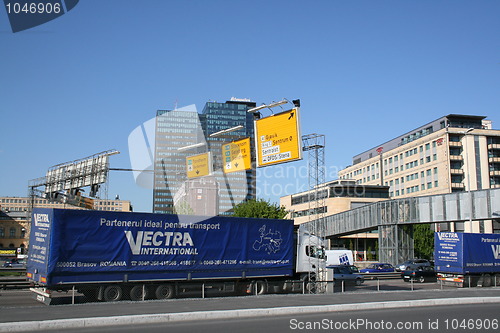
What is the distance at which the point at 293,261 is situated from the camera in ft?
87.5

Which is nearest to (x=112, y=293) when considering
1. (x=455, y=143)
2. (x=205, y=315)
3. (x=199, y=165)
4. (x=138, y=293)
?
(x=138, y=293)

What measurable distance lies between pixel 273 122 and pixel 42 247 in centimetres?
1288

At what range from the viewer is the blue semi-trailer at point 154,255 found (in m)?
19.6

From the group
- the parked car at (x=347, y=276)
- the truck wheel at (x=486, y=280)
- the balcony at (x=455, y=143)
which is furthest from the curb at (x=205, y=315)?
the balcony at (x=455, y=143)

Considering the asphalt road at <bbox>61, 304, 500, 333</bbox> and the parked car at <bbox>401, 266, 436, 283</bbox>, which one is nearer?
the asphalt road at <bbox>61, 304, 500, 333</bbox>

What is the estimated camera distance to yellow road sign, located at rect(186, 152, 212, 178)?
35312 millimetres

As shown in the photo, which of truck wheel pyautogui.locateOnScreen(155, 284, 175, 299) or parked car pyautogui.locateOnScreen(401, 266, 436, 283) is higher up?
truck wheel pyautogui.locateOnScreen(155, 284, 175, 299)

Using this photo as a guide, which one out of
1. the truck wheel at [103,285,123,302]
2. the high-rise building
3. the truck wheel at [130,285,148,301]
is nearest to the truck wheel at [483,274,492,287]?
the high-rise building

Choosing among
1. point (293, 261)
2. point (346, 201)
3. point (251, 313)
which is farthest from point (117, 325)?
point (346, 201)

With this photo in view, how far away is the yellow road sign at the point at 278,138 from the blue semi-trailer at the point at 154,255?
3.67m

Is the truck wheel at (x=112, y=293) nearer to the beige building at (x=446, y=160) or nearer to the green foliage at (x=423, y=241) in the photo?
the green foliage at (x=423, y=241)

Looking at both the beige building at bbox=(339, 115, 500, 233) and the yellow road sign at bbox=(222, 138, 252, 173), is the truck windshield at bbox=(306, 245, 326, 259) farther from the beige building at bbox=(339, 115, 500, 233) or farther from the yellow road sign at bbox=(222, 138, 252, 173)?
the beige building at bbox=(339, 115, 500, 233)

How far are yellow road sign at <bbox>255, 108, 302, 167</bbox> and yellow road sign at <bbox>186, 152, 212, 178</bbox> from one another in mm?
9732

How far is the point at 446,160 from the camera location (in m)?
97.4
